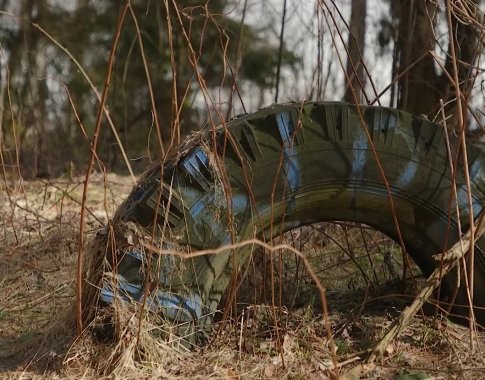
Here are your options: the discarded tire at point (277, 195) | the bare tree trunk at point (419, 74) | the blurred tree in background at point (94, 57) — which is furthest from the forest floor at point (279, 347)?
the blurred tree in background at point (94, 57)

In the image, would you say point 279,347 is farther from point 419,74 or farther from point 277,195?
point 419,74

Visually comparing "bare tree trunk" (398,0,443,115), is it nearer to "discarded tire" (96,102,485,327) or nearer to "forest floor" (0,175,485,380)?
"forest floor" (0,175,485,380)

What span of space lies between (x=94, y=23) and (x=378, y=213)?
39.5 feet

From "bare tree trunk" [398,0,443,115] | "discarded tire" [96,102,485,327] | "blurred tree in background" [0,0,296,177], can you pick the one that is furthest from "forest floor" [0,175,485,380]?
"blurred tree in background" [0,0,296,177]

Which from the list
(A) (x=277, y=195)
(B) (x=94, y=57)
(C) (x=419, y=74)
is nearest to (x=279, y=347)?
(A) (x=277, y=195)

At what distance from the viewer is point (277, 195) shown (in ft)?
9.36

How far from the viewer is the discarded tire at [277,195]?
2.69 metres

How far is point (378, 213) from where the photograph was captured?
2949 mm

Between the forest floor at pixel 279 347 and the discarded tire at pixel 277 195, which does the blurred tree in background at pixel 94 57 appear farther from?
the discarded tire at pixel 277 195

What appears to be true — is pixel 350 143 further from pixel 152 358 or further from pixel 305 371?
pixel 152 358

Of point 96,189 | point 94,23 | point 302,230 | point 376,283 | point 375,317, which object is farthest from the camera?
point 94,23

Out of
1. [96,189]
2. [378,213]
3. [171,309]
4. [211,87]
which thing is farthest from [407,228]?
[211,87]

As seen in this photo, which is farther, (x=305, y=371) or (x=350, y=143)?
(x=350, y=143)

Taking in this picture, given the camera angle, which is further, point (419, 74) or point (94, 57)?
point (94, 57)
